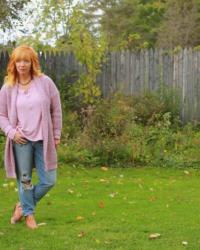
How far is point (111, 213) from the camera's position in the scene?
7734mm

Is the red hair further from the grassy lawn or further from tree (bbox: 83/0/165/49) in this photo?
tree (bbox: 83/0/165/49)

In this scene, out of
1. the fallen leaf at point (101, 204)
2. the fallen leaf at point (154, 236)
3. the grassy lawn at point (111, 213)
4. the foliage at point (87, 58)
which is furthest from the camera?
the foliage at point (87, 58)

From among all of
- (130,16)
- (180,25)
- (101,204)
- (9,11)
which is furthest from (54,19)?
(130,16)

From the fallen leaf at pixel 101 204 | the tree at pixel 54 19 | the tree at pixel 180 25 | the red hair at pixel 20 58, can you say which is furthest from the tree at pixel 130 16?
the red hair at pixel 20 58

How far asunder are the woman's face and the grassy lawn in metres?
1.64

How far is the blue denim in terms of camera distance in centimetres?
674

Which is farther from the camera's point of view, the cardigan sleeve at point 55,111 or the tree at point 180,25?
the tree at point 180,25

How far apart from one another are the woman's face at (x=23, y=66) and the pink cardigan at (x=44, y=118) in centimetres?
14

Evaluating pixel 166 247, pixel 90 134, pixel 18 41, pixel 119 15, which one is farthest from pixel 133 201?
pixel 119 15

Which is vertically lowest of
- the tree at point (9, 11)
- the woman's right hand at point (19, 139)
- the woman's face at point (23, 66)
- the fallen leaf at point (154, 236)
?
the fallen leaf at point (154, 236)

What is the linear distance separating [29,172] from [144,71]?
34.2 feet

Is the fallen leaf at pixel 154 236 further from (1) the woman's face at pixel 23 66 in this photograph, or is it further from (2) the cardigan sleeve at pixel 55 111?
(1) the woman's face at pixel 23 66

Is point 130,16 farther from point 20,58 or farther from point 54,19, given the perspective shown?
point 20,58

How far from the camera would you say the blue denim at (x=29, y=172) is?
22.1 ft
